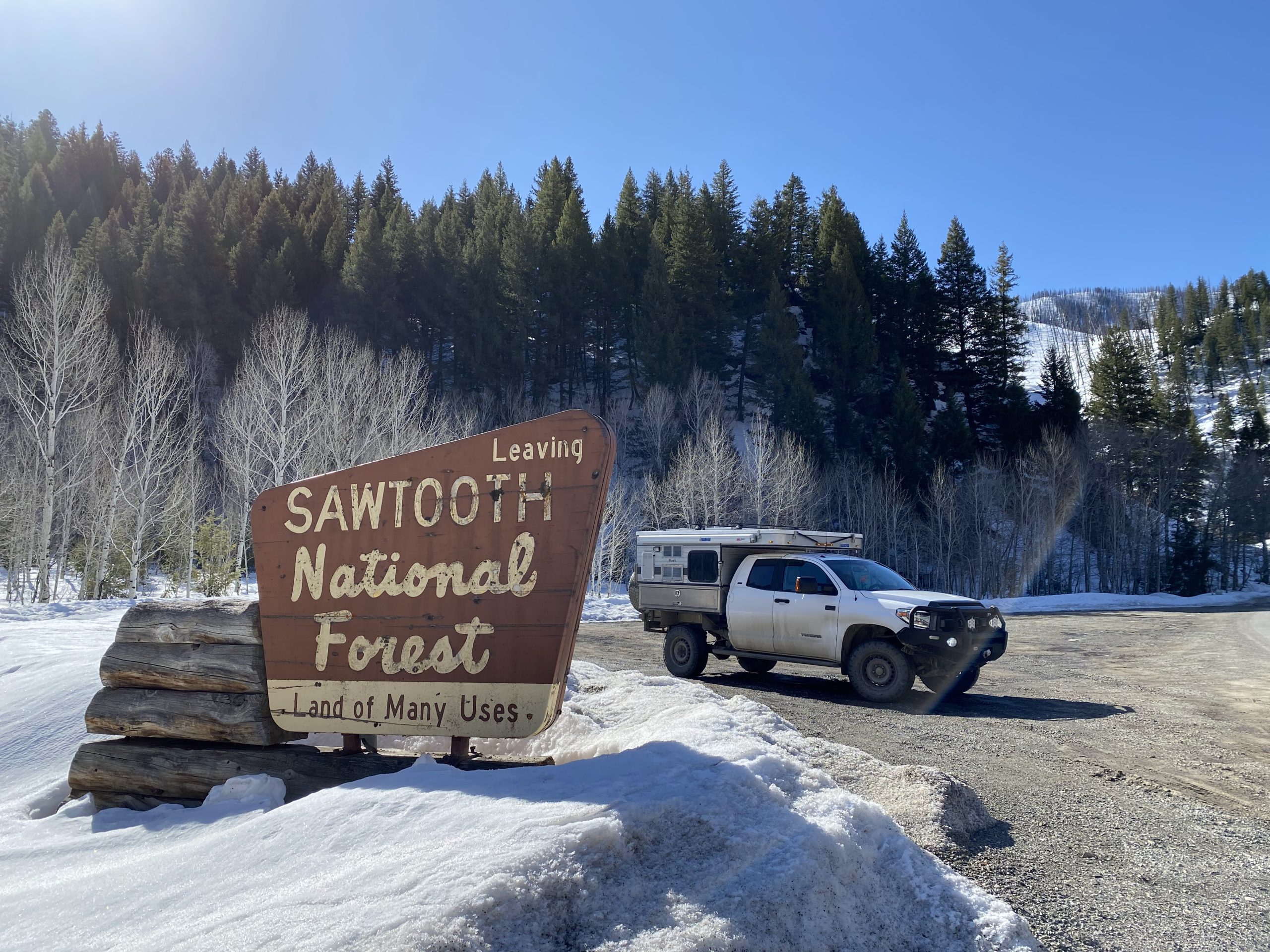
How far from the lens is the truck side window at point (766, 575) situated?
459 inches

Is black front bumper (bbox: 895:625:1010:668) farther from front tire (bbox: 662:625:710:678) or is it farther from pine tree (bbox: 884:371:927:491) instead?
pine tree (bbox: 884:371:927:491)

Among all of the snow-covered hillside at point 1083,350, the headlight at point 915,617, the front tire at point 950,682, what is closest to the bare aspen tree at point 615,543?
the front tire at point 950,682

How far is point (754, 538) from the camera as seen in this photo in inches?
471

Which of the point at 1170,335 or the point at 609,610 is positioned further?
the point at 1170,335

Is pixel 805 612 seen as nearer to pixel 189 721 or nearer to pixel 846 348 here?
pixel 189 721

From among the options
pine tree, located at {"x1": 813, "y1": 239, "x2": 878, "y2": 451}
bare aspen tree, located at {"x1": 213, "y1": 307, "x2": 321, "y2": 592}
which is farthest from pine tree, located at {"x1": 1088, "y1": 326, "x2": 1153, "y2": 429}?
bare aspen tree, located at {"x1": 213, "y1": 307, "x2": 321, "y2": 592}

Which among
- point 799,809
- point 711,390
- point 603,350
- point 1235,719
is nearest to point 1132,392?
point 711,390

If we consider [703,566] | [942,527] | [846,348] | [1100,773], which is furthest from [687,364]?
[1100,773]

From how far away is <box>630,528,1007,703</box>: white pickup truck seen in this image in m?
10.2

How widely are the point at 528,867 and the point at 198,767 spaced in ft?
10.4

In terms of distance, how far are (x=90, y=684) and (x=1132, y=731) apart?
32.6 ft

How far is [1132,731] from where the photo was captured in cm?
836

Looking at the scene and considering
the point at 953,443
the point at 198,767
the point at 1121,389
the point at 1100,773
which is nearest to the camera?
the point at 198,767

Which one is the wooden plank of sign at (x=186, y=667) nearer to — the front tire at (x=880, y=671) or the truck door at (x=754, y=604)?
the front tire at (x=880, y=671)
